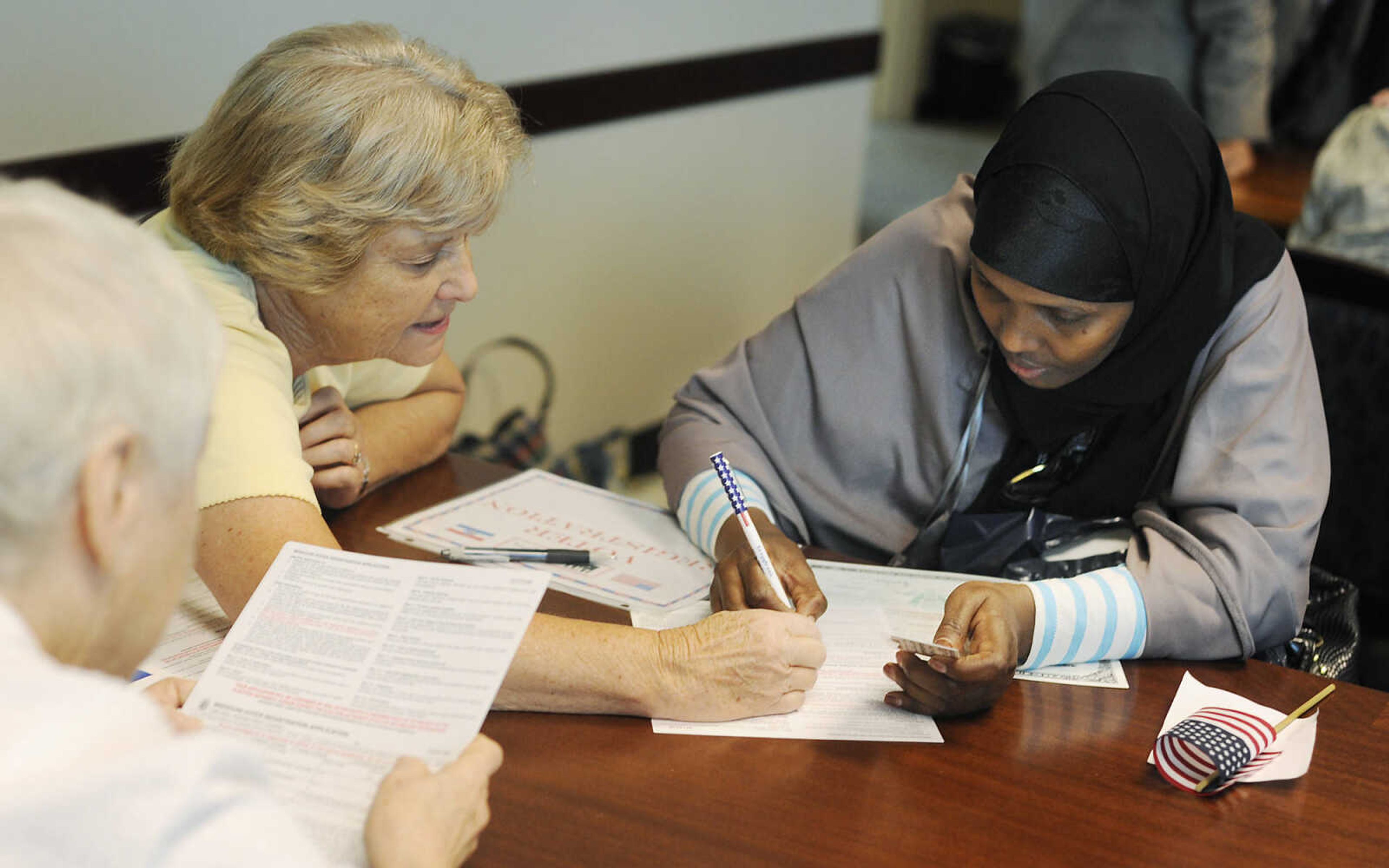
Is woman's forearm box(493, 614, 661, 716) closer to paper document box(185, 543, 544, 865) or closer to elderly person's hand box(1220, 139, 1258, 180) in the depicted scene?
paper document box(185, 543, 544, 865)

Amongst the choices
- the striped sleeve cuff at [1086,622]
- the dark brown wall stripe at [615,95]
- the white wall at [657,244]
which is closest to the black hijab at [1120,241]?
the striped sleeve cuff at [1086,622]

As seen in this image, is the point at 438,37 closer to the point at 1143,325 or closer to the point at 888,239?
the point at 888,239

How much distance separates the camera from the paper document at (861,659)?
4.25ft

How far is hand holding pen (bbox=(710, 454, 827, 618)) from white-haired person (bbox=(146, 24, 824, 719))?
107 millimetres

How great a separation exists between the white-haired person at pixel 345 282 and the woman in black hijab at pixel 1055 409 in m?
A: 0.19

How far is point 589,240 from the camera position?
3.47m

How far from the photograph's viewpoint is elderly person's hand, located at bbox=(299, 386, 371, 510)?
1660mm

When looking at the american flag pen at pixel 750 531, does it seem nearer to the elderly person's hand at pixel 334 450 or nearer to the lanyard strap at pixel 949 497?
the lanyard strap at pixel 949 497

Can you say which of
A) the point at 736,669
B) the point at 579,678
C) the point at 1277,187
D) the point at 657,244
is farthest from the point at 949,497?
the point at 1277,187

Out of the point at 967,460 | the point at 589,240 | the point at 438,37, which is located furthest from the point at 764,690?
the point at 589,240

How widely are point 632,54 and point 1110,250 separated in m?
2.15

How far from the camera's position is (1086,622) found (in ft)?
4.75

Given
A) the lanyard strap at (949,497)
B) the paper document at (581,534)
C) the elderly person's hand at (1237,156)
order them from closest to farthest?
1. the paper document at (581,534)
2. the lanyard strap at (949,497)
3. the elderly person's hand at (1237,156)

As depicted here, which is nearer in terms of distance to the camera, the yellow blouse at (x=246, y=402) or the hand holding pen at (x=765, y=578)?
the yellow blouse at (x=246, y=402)
